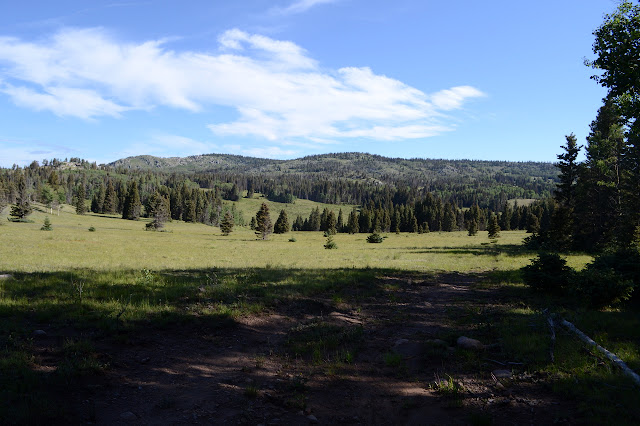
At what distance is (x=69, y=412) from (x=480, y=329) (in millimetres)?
9159

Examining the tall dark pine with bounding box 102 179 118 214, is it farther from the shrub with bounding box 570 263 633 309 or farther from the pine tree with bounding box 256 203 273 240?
the shrub with bounding box 570 263 633 309

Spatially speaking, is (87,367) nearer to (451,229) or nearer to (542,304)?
(542,304)

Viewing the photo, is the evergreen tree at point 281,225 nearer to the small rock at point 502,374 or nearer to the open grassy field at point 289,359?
the open grassy field at point 289,359

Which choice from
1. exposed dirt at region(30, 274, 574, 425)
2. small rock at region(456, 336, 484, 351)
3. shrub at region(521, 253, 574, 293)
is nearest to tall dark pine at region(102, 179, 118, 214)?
exposed dirt at region(30, 274, 574, 425)

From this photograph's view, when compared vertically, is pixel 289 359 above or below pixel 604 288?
below

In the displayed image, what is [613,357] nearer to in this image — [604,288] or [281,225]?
[604,288]

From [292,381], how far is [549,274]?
12.0 metres

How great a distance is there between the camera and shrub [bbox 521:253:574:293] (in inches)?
519

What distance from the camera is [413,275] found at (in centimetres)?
1952

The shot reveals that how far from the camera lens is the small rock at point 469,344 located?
784cm

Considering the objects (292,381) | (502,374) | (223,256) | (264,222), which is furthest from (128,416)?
(264,222)

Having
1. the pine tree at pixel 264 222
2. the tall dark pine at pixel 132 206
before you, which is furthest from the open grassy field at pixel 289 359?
the tall dark pine at pixel 132 206

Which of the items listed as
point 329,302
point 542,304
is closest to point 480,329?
point 542,304

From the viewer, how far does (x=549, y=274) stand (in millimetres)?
13320
